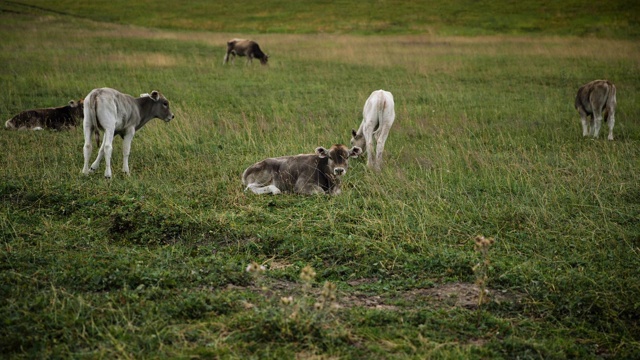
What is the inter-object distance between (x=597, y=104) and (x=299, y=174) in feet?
27.1

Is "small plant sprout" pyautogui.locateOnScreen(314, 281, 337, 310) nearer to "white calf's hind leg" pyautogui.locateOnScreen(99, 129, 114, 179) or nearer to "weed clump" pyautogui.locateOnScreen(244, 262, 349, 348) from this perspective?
"weed clump" pyautogui.locateOnScreen(244, 262, 349, 348)

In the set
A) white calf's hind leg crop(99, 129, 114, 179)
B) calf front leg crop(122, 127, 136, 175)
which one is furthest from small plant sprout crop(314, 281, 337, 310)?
calf front leg crop(122, 127, 136, 175)

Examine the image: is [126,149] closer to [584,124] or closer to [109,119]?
[109,119]

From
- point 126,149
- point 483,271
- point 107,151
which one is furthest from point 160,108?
point 483,271

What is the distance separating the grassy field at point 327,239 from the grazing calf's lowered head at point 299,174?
398mm

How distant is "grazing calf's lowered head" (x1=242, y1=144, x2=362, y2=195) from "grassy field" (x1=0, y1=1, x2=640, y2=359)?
1.31 feet

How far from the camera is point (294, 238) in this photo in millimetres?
7688

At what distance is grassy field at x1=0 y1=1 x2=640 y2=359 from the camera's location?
17.7 feet

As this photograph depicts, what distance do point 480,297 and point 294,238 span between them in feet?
8.65

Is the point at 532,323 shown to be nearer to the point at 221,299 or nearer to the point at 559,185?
the point at 221,299

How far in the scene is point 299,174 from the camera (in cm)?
1023

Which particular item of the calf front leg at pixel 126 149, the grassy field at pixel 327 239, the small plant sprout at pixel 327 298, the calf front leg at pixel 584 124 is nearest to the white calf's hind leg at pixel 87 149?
the grassy field at pixel 327 239

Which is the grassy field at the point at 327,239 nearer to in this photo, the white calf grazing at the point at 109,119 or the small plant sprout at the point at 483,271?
the small plant sprout at the point at 483,271

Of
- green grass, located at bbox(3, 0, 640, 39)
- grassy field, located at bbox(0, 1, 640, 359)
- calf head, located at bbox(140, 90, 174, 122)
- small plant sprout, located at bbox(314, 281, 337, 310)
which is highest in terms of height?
green grass, located at bbox(3, 0, 640, 39)
